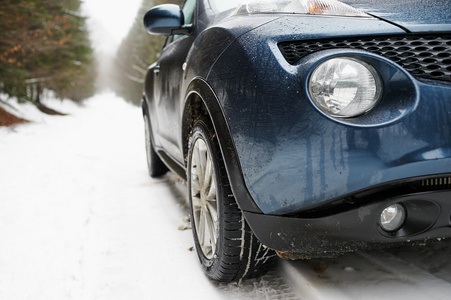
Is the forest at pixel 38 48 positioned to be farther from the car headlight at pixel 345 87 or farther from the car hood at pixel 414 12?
the car headlight at pixel 345 87

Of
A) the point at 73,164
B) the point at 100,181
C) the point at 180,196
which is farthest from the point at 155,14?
the point at 73,164

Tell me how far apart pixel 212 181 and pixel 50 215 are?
2.05 m

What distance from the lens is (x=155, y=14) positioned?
8.50ft

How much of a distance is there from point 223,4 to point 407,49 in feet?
4.39

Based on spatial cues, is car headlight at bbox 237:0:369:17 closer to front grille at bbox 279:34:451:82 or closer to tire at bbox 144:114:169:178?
front grille at bbox 279:34:451:82

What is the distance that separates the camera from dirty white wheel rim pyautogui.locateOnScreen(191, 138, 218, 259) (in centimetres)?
197

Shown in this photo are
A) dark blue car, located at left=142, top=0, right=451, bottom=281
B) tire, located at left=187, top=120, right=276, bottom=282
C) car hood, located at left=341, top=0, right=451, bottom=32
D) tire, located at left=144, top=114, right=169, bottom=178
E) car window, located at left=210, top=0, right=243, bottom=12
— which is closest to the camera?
dark blue car, located at left=142, top=0, right=451, bottom=281

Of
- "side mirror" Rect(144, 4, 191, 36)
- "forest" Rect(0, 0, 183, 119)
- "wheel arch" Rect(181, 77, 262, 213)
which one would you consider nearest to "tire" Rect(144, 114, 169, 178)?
"side mirror" Rect(144, 4, 191, 36)

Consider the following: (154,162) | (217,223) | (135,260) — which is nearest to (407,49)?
(217,223)

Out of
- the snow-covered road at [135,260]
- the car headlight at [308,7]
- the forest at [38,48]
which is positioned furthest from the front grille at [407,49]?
the forest at [38,48]

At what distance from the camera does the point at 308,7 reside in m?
Result: 1.61

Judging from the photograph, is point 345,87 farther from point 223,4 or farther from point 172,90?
point 172,90

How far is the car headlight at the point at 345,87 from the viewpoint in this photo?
1.34 metres

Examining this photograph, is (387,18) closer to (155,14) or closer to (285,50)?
(285,50)
